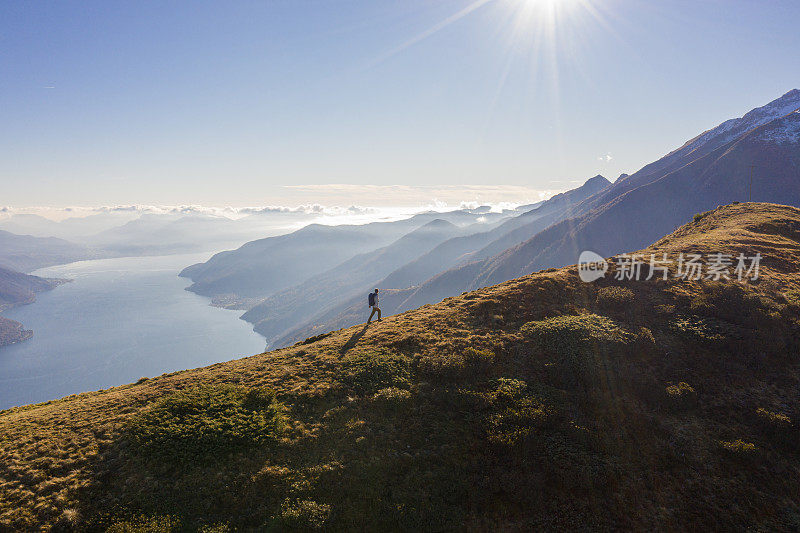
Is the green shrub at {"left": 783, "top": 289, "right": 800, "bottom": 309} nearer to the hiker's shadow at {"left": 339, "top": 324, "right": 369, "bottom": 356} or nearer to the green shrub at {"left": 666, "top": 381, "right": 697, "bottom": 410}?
the green shrub at {"left": 666, "top": 381, "right": 697, "bottom": 410}

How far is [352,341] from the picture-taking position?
27.3 meters

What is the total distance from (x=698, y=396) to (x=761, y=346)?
26.0ft

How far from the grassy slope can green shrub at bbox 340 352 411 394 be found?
128mm

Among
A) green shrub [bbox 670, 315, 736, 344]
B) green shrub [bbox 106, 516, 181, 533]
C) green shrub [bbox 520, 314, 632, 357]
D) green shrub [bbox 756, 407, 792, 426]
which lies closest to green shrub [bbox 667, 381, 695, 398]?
green shrub [bbox 756, 407, 792, 426]

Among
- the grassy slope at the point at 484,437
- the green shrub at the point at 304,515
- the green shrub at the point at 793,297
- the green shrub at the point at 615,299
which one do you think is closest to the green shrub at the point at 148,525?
the grassy slope at the point at 484,437

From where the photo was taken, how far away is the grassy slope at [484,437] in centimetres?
1312

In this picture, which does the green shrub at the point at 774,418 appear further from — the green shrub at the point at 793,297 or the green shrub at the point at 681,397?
the green shrub at the point at 793,297

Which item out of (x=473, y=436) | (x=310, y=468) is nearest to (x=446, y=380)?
(x=473, y=436)

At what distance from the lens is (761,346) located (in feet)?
73.8

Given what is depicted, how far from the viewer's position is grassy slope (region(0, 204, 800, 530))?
13.1 metres

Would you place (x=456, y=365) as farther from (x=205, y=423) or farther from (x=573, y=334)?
(x=205, y=423)

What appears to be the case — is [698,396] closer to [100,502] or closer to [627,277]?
[627,277]

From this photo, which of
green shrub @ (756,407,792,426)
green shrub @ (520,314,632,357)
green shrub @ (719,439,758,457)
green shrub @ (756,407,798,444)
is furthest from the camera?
green shrub @ (520,314,632,357)

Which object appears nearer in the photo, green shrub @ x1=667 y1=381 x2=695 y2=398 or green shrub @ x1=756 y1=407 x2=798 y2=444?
green shrub @ x1=756 y1=407 x2=798 y2=444
